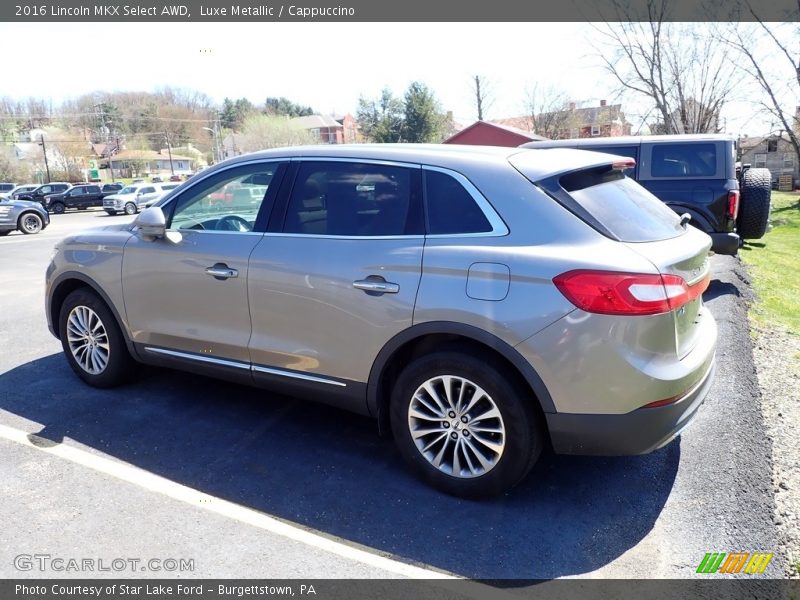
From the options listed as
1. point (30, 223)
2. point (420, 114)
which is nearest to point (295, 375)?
point (30, 223)

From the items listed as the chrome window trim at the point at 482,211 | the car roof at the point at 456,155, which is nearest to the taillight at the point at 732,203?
the car roof at the point at 456,155

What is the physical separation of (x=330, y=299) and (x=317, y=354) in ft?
1.21

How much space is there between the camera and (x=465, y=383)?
3096mm

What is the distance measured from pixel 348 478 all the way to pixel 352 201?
1639mm

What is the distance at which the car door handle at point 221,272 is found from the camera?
383cm

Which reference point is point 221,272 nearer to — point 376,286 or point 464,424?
point 376,286

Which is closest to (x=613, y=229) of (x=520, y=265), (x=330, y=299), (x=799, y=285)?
(x=520, y=265)

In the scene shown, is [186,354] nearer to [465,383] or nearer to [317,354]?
[317,354]

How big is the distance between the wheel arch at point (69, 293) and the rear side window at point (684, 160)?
699 cm

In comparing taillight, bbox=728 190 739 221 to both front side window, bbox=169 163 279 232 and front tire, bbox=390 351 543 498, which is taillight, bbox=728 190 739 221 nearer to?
front tire, bbox=390 351 543 498

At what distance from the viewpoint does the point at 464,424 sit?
3139 mm

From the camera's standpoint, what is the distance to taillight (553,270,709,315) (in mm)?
2736

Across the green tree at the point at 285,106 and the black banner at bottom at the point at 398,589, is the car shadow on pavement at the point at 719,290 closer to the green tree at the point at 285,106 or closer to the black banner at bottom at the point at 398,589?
the black banner at bottom at the point at 398,589

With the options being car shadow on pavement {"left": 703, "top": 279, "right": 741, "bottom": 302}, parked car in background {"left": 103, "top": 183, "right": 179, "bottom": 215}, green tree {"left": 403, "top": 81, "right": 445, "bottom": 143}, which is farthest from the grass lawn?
green tree {"left": 403, "top": 81, "right": 445, "bottom": 143}
